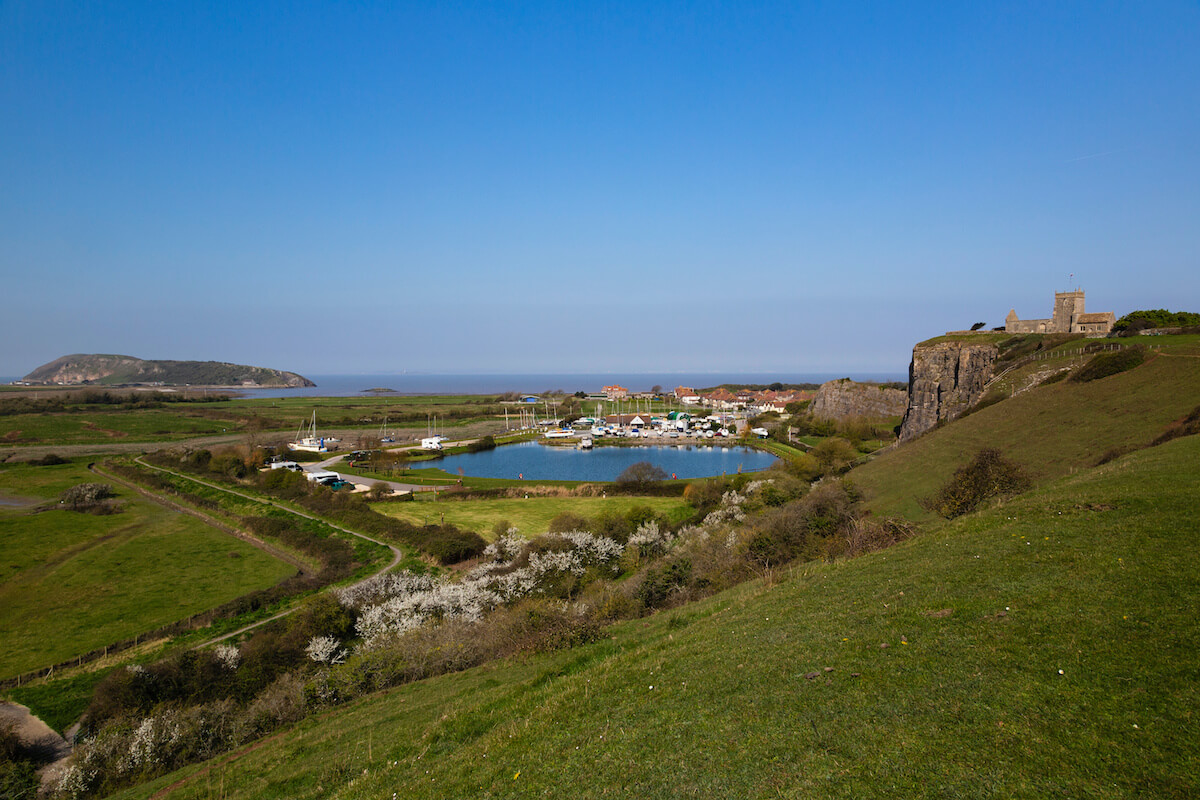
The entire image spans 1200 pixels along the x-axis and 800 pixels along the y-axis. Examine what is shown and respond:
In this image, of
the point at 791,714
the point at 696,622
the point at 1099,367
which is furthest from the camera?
the point at 1099,367

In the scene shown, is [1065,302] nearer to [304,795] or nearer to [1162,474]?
[1162,474]

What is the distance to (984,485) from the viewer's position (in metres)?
20.1

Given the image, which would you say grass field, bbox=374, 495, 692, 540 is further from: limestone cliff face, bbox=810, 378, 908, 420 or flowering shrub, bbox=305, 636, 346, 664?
limestone cliff face, bbox=810, 378, 908, 420

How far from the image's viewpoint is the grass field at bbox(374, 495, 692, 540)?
3981 centimetres

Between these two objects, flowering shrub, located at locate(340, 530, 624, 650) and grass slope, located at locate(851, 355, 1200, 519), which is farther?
grass slope, located at locate(851, 355, 1200, 519)

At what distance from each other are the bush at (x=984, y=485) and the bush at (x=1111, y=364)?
58.5 ft

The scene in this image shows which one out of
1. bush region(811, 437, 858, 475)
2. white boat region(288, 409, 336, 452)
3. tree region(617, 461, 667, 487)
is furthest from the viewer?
white boat region(288, 409, 336, 452)

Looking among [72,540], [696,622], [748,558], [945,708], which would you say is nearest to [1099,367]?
[748,558]

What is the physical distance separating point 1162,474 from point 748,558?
1173cm

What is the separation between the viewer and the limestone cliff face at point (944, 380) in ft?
166

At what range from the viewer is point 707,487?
41.8 metres

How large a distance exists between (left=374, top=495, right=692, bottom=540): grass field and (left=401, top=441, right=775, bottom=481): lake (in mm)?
16707

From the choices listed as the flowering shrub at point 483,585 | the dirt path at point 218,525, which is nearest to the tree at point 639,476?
the flowering shrub at point 483,585

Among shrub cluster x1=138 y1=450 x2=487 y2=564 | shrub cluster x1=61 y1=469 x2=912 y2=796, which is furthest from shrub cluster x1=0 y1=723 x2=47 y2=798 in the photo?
shrub cluster x1=138 y1=450 x2=487 y2=564
